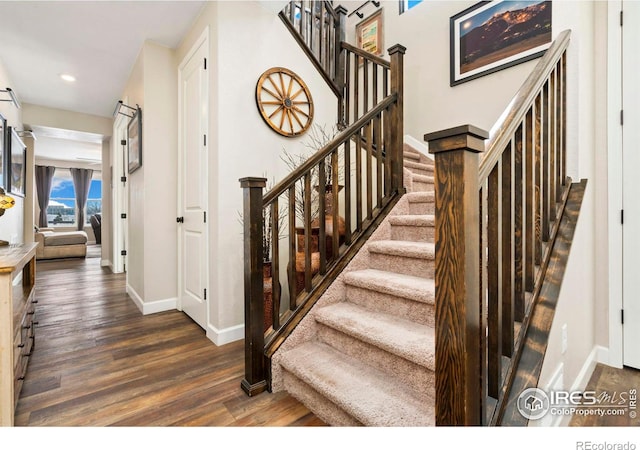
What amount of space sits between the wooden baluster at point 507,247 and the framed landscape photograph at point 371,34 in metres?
3.54

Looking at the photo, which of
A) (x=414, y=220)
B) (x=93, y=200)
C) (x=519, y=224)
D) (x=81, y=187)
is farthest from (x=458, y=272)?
(x=93, y=200)

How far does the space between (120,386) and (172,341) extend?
635mm

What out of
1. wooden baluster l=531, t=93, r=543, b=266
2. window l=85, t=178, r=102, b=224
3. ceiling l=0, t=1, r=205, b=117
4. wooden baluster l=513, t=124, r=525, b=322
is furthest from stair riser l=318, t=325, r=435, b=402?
window l=85, t=178, r=102, b=224

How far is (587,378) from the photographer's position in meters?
2.05

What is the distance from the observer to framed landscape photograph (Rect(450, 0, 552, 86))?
9.30 ft

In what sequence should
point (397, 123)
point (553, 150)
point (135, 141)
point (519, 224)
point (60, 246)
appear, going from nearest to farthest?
point (519, 224) < point (553, 150) < point (397, 123) < point (135, 141) < point (60, 246)

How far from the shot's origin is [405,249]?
6.48 feet

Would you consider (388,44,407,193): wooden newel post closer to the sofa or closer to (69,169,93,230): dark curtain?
the sofa

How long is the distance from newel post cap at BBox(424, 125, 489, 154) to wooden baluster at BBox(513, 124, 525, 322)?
1.60ft

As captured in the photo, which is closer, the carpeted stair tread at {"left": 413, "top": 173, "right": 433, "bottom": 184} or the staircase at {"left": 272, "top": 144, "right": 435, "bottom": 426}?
the staircase at {"left": 272, "top": 144, "right": 435, "bottom": 426}

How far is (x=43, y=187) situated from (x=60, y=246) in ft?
13.7

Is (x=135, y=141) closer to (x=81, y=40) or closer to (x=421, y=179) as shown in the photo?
(x=81, y=40)

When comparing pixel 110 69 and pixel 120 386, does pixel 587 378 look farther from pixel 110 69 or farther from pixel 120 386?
pixel 110 69

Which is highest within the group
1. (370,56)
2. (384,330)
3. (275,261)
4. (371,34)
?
(371,34)
